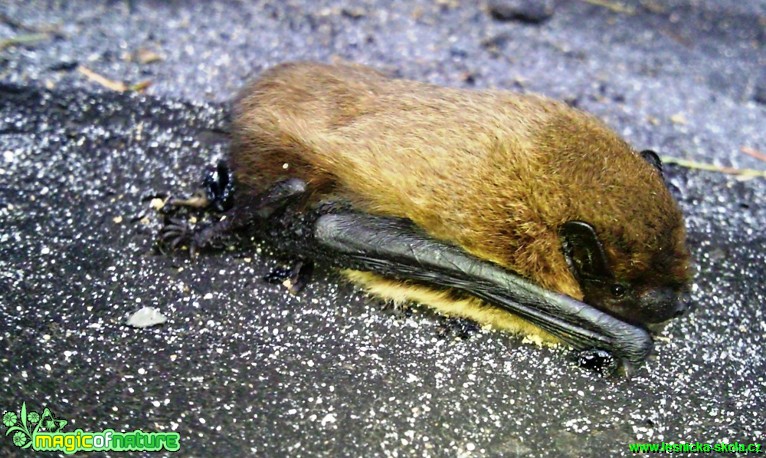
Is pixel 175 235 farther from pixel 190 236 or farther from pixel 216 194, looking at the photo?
pixel 216 194

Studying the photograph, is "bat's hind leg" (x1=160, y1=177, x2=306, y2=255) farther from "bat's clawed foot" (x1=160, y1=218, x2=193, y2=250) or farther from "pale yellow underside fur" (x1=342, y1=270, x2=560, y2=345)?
"pale yellow underside fur" (x1=342, y1=270, x2=560, y2=345)

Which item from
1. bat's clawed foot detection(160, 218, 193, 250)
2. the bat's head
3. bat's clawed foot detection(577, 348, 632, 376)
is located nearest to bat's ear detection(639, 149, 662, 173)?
the bat's head

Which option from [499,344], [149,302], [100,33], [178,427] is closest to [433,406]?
[499,344]

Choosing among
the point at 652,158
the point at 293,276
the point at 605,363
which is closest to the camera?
the point at 605,363

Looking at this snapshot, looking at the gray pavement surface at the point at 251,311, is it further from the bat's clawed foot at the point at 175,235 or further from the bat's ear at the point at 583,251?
the bat's ear at the point at 583,251

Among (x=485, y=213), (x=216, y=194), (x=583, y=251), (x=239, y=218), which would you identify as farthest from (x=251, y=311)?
(x=583, y=251)

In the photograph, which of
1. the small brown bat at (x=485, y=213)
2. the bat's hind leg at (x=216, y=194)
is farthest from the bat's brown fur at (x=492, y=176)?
the bat's hind leg at (x=216, y=194)

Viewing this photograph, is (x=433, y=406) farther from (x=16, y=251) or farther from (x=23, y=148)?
(x=23, y=148)
